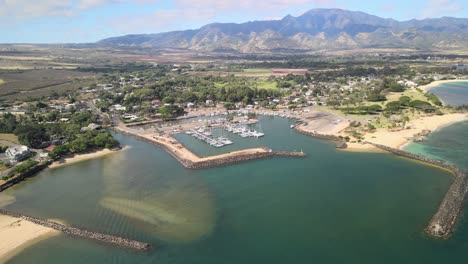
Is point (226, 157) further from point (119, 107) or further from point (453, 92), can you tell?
point (453, 92)

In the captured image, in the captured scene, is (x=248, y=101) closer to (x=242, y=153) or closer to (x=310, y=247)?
(x=242, y=153)

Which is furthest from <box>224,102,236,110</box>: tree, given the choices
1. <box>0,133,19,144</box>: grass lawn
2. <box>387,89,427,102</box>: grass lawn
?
<box>0,133,19,144</box>: grass lawn

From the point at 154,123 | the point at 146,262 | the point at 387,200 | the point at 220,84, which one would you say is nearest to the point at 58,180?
the point at 146,262

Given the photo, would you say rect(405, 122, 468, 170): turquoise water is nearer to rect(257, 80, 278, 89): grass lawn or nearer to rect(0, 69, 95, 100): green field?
rect(257, 80, 278, 89): grass lawn

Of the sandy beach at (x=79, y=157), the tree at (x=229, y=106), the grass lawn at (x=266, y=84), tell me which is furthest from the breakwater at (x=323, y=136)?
the grass lawn at (x=266, y=84)

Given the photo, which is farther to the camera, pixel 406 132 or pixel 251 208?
pixel 406 132

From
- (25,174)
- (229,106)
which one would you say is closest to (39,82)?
(229,106)
